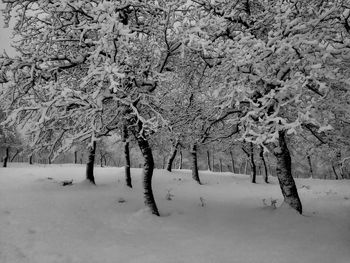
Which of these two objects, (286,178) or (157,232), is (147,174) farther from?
(286,178)

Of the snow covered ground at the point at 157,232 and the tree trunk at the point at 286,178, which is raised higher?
the tree trunk at the point at 286,178

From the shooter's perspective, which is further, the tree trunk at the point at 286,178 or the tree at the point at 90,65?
the tree trunk at the point at 286,178

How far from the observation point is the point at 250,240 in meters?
8.88

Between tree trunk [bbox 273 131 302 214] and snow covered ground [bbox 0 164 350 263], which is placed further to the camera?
tree trunk [bbox 273 131 302 214]

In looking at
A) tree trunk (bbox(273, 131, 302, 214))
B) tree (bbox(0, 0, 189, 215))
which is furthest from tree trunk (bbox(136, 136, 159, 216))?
tree trunk (bbox(273, 131, 302, 214))

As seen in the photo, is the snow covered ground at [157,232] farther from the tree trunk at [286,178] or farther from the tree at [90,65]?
the tree at [90,65]

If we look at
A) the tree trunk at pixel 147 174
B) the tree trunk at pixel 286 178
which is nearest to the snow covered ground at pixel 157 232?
the tree trunk at pixel 147 174

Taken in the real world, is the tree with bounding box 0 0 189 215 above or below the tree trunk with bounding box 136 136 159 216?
above

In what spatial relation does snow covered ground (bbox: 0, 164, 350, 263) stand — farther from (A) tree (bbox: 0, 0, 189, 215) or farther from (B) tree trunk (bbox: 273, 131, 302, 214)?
(A) tree (bbox: 0, 0, 189, 215)

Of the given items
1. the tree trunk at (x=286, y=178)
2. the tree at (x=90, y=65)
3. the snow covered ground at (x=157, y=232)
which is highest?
the tree at (x=90, y=65)

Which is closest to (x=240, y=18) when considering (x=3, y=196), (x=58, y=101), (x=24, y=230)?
(x=58, y=101)

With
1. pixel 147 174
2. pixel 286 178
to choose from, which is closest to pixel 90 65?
pixel 147 174

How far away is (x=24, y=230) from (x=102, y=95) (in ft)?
14.1

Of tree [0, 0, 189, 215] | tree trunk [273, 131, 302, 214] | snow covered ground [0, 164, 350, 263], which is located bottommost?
snow covered ground [0, 164, 350, 263]
